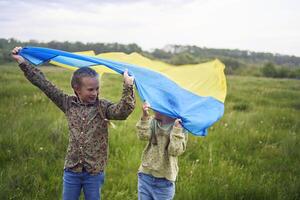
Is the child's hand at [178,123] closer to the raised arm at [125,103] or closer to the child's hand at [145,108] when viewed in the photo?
the child's hand at [145,108]

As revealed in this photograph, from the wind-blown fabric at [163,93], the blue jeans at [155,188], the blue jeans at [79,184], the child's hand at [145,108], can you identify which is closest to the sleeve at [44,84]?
the wind-blown fabric at [163,93]

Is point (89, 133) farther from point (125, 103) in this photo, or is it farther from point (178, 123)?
point (178, 123)

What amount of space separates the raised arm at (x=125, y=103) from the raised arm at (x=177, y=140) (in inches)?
16.0

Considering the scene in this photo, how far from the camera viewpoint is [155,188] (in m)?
3.44

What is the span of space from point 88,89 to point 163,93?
694 mm

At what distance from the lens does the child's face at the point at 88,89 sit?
3221 mm

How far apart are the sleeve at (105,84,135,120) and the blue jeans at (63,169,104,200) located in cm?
55

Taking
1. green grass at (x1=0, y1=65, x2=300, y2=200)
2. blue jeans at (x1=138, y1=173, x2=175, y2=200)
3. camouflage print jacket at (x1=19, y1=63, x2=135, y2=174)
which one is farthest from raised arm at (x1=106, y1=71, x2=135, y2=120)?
blue jeans at (x1=138, y1=173, x2=175, y2=200)

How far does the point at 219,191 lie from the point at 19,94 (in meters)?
7.25

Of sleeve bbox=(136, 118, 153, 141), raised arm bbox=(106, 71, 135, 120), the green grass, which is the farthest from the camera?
the green grass

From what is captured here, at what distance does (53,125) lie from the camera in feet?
21.0

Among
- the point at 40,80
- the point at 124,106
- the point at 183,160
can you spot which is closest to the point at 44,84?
the point at 40,80

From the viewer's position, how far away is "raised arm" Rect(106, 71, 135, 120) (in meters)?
3.10

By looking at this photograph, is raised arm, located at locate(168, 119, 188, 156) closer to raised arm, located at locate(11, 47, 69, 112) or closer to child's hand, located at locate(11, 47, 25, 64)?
raised arm, located at locate(11, 47, 69, 112)
